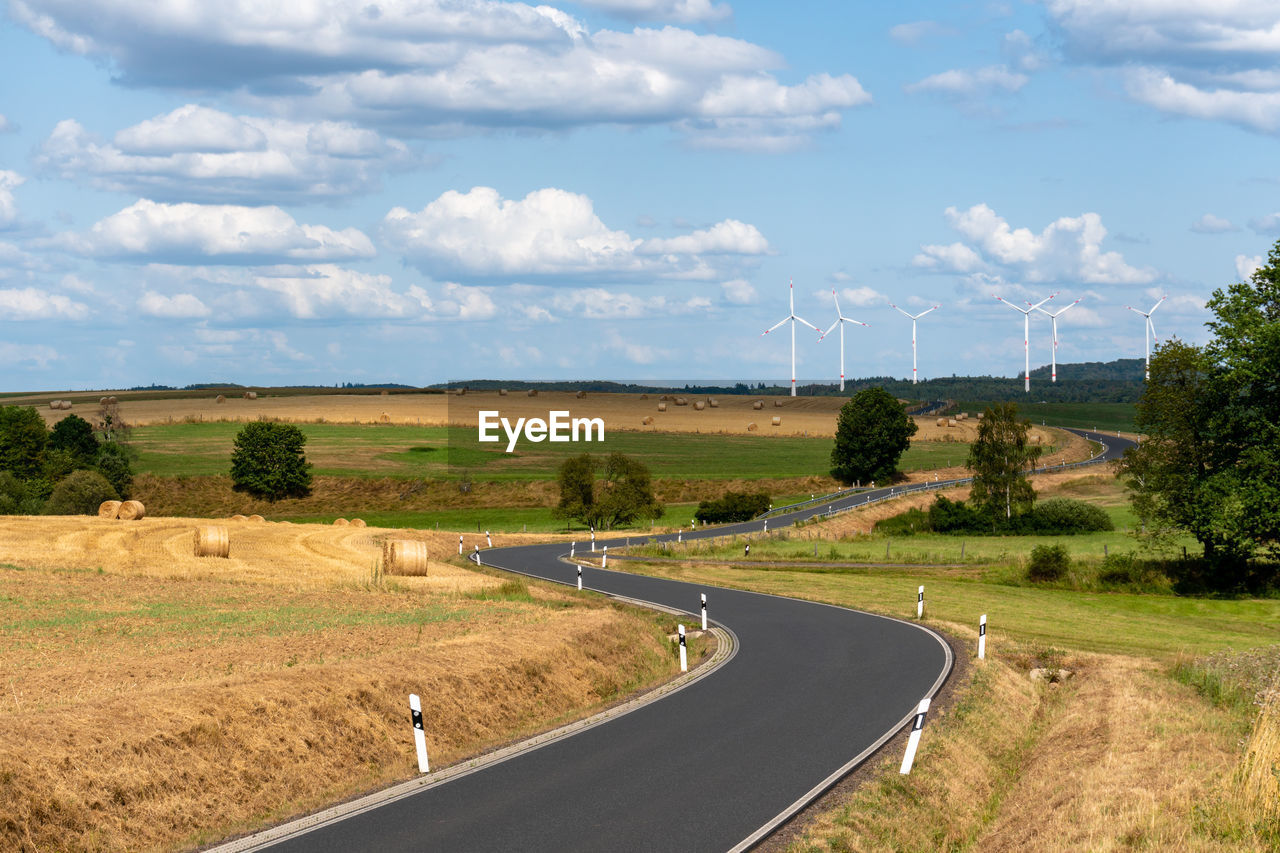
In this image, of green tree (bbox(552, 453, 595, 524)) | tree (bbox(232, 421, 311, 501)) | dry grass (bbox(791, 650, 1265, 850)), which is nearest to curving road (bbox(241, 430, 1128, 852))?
dry grass (bbox(791, 650, 1265, 850))

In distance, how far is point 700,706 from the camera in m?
20.9

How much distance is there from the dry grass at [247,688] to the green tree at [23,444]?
6337cm

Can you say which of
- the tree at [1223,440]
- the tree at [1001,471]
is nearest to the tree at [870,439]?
the tree at [1001,471]

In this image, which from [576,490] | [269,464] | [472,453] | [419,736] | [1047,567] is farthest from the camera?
[472,453]

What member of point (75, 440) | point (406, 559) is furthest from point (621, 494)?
point (75, 440)

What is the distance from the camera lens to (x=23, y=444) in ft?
314

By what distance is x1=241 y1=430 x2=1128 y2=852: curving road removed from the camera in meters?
12.9

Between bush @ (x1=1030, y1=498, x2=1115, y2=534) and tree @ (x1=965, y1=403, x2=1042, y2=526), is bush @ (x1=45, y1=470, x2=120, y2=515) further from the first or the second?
bush @ (x1=1030, y1=498, x2=1115, y2=534)

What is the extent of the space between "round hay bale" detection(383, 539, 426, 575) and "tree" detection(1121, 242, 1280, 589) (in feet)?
111

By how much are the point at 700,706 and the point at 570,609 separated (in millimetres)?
12649

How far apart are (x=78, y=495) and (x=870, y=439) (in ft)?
209

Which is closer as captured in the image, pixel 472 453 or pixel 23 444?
pixel 23 444

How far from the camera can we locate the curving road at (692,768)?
12914mm

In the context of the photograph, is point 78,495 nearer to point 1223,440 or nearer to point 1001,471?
point 1001,471
